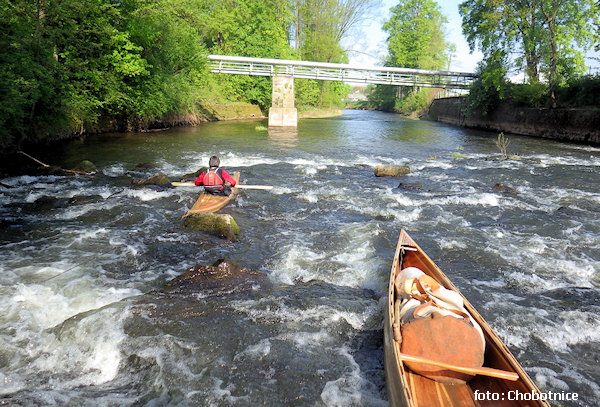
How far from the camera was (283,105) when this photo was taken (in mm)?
32438

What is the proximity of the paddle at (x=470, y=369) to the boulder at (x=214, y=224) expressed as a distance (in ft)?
15.9

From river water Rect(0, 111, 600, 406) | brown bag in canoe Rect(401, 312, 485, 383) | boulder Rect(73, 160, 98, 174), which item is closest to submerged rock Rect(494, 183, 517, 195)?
river water Rect(0, 111, 600, 406)

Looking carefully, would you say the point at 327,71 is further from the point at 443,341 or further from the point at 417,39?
the point at 443,341

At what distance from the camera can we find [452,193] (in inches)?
456

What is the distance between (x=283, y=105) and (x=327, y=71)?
28.2 feet

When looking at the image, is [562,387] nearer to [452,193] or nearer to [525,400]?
[525,400]

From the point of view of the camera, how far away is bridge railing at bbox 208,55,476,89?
35312mm

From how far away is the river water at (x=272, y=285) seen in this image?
409 centimetres

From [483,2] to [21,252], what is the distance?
122 ft

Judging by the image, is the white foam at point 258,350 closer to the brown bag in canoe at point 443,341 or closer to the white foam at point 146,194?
the brown bag in canoe at point 443,341

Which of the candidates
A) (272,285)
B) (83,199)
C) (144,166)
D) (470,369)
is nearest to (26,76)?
(144,166)

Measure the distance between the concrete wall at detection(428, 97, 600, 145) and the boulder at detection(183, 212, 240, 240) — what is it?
23956mm

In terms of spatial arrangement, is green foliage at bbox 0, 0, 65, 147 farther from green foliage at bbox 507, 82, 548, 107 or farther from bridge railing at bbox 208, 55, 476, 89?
green foliage at bbox 507, 82, 548, 107

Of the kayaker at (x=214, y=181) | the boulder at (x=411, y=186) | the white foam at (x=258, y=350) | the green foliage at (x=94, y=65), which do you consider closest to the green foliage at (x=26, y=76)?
the green foliage at (x=94, y=65)
